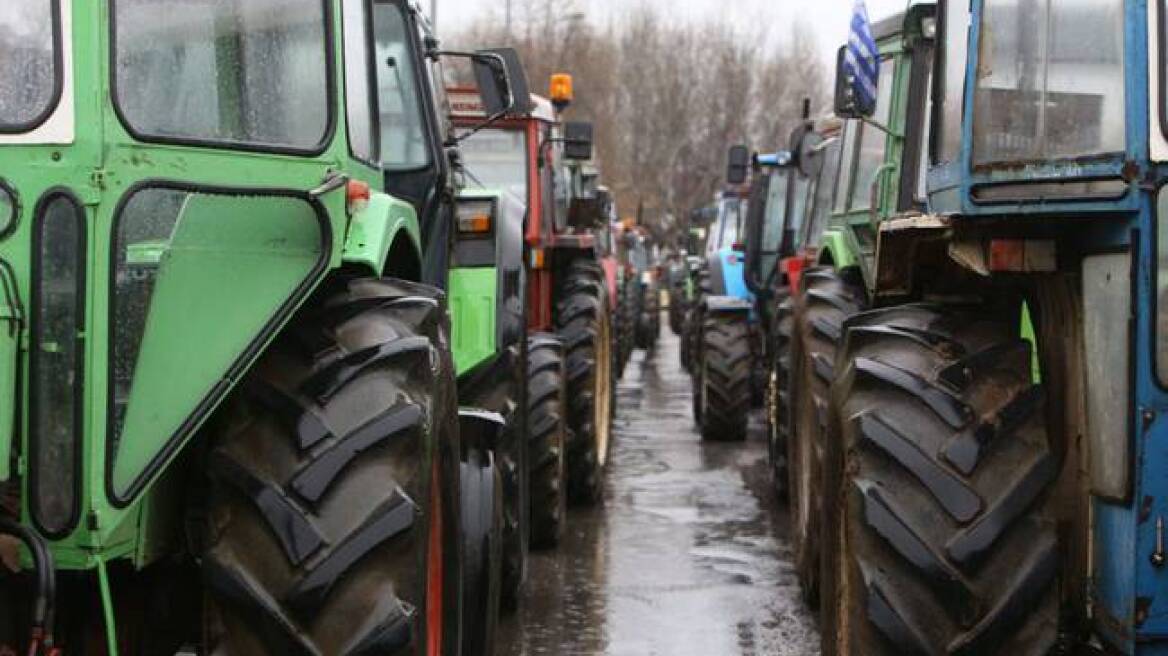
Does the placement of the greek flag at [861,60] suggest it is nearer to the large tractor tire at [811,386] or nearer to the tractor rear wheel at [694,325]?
the large tractor tire at [811,386]

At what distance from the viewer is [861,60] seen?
7.23m

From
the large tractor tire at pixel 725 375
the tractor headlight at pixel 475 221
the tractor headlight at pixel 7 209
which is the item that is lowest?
the large tractor tire at pixel 725 375

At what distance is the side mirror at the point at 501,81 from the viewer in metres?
6.94

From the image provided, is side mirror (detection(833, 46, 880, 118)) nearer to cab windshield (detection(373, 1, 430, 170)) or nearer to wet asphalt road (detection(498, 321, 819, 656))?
cab windshield (detection(373, 1, 430, 170))

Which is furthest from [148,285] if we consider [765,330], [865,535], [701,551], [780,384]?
[765,330]

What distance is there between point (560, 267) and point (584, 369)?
1.56m

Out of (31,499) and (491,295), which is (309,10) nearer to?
(31,499)

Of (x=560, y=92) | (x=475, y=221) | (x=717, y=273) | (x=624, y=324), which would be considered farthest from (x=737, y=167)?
(x=475, y=221)

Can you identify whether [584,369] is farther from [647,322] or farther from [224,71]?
[647,322]

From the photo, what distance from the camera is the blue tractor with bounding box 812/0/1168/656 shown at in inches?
154

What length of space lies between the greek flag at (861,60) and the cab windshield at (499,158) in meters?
3.85

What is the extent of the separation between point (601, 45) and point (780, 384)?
137 feet

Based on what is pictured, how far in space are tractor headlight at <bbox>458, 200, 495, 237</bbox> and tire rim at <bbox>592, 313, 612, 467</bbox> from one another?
3.61 metres

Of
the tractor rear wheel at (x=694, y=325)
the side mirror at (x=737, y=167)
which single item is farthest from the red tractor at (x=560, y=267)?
the tractor rear wheel at (x=694, y=325)
